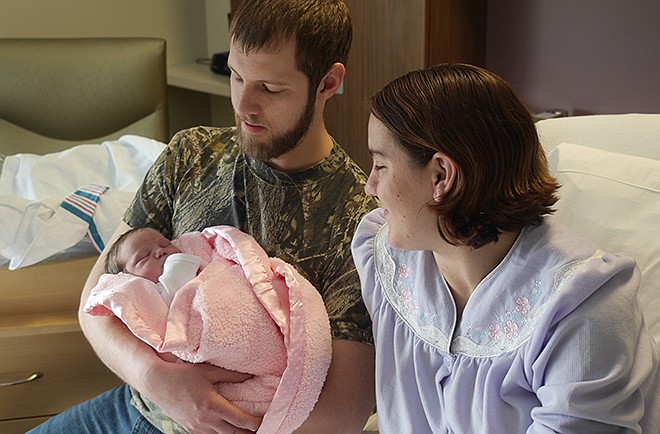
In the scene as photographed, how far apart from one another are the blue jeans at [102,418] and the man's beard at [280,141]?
0.54 meters

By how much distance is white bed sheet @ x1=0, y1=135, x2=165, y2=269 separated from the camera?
1.97m

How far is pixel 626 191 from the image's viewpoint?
140 cm

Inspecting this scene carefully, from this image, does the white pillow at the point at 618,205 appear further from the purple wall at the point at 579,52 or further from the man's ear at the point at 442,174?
the purple wall at the point at 579,52

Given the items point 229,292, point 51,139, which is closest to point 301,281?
point 229,292

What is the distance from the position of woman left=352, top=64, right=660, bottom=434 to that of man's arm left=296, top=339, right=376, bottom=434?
133 mm

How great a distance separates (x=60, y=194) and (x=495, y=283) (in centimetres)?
137

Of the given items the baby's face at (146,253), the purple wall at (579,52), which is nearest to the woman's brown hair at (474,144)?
the baby's face at (146,253)

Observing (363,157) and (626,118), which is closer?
(626,118)

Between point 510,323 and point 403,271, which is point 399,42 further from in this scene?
point 510,323

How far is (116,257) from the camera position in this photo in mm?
1639

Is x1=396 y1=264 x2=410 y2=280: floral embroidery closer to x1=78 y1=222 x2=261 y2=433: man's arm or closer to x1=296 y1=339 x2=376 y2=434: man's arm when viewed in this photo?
x1=296 y1=339 x2=376 y2=434: man's arm

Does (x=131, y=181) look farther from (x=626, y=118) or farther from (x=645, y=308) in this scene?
(x=645, y=308)

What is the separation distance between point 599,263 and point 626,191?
1.01 ft

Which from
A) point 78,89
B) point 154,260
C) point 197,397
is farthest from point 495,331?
point 78,89
